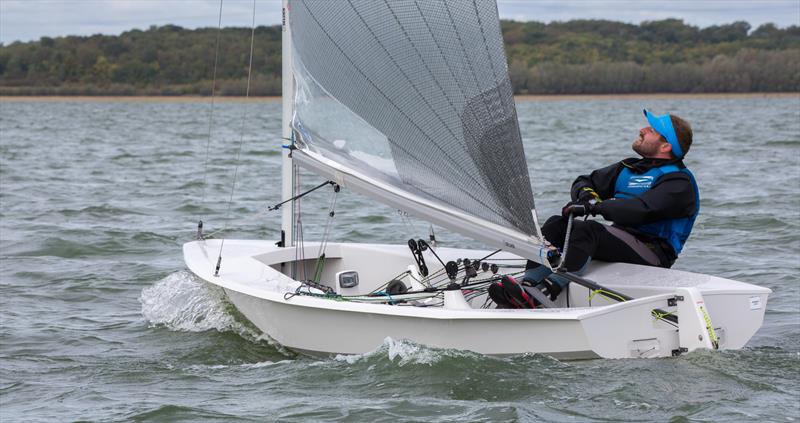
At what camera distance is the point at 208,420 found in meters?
4.25

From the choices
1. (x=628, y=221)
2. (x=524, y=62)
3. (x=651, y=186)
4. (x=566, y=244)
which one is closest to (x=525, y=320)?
(x=566, y=244)

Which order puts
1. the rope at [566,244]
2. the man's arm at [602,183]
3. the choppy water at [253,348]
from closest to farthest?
the choppy water at [253,348] < the rope at [566,244] < the man's arm at [602,183]

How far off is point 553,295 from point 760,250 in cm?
396

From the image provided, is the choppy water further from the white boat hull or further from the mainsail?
the mainsail

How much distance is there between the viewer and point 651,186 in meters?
5.02

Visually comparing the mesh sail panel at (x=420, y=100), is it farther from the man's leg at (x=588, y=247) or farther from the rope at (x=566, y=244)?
the man's leg at (x=588, y=247)

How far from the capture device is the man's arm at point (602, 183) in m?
5.19

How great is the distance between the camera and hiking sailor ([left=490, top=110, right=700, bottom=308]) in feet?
16.1

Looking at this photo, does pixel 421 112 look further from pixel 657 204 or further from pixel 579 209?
pixel 657 204

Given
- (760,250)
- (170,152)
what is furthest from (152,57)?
(760,250)

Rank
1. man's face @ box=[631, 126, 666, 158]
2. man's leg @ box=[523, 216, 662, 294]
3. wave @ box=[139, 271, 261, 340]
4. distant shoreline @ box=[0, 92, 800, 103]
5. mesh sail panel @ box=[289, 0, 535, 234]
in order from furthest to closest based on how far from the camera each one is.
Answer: distant shoreline @ box=[0, 92, 800, 103] → wave @ box=[139, 271, 261, 340] → man's face @ box=[631, 126, 666, 158] → man's leg @ box=[523, 216, 662, 294] → mesh sail panel @ box=[289, 0, 535, 234]

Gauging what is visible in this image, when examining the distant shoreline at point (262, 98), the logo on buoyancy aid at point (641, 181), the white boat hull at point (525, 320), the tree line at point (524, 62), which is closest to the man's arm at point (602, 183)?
the logo on buoyancy aid at point (641, 181)

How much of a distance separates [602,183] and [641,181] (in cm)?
22

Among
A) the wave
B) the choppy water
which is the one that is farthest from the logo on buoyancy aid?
the wave
